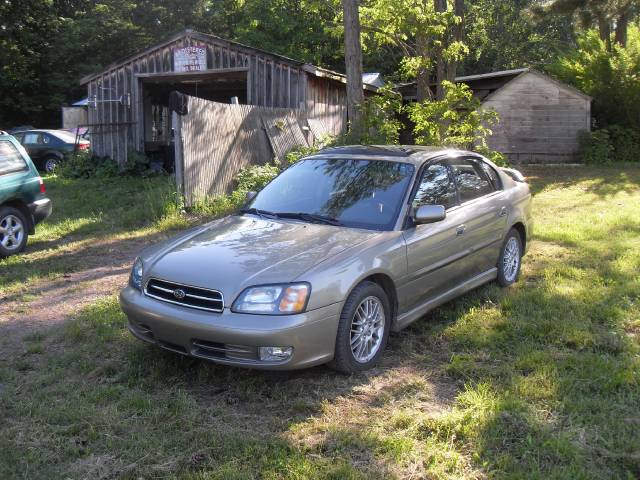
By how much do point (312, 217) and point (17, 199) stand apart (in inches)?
209

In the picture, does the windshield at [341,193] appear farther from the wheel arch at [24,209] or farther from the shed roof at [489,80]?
the shed roof at [489,80]

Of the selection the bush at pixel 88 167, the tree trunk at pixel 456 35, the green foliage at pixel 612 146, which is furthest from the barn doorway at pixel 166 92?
the green foliage at pixel 612 146

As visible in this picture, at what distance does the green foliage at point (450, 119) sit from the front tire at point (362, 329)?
577cm

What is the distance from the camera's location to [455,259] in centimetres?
551

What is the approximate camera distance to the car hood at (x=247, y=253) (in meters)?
4.14

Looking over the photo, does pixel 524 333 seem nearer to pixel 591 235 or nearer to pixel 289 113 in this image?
pixel 591 235

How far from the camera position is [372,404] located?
13.5 feet

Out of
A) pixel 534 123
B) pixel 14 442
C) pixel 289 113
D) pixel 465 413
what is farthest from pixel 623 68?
pixel 14 442

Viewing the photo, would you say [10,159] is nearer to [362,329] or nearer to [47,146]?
[362,329]

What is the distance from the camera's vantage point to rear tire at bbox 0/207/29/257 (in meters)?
8.37

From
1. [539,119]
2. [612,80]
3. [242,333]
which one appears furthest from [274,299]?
[612,80]

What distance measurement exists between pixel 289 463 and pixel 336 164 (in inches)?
119

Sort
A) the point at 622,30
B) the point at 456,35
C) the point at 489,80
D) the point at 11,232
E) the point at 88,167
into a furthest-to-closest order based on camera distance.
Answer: the point at 622,30 → the point at 489,80 → the point at 88,167 → the point at 456,35 → the point at 11,232

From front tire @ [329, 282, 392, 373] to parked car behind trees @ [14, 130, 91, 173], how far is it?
704 inches
